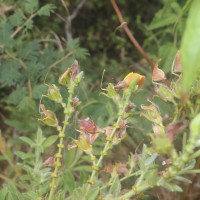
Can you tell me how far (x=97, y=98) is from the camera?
1466mm

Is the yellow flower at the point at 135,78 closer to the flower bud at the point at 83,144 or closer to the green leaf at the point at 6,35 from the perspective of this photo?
the flower bud at the point at 83,144

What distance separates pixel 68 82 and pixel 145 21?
163cm

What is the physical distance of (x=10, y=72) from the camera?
134 cm

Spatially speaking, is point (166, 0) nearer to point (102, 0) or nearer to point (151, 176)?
point (102, 0)

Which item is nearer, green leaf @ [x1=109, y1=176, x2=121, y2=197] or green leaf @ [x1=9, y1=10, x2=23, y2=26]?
green leaf @ [x1=109, y1=176, x2=121, y2=197]

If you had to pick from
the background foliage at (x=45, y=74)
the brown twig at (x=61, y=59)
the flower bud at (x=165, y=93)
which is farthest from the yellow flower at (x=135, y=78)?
the brown twig at (x=61, y=59)

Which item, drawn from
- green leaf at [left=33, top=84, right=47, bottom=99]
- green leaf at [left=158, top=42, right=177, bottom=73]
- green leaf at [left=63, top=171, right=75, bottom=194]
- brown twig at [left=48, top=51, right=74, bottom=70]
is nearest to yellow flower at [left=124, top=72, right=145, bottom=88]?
green leaf at [left=63, top=171, right=75, bottom=194]

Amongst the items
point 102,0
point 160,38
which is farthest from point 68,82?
point 102,0

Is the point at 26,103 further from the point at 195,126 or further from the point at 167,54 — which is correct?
the point at 195,126

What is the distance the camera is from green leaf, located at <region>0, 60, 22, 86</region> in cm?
133

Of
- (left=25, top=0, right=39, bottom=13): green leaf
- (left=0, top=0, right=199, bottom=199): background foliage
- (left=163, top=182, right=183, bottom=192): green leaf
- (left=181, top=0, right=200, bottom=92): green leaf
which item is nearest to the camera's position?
(left=181, top=0, right=200, bottom=92): green leaf

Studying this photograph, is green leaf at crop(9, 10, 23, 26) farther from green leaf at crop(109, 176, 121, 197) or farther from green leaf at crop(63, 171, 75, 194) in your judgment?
green leaf at crop(109, 176, 121, 197)

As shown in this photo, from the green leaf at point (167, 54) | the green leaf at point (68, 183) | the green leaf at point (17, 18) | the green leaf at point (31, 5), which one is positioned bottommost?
the green leaf at point (167, 54)

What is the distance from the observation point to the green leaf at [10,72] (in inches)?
52.3
